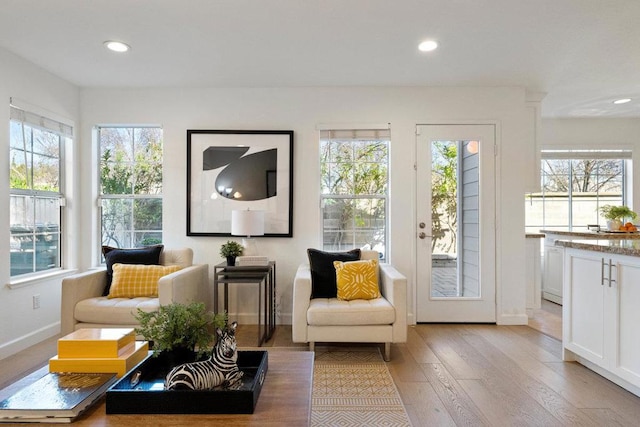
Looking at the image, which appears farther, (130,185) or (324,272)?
(130,185)

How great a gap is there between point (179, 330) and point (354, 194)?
8.88ft

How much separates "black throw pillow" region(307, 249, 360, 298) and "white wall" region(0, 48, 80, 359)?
245cm

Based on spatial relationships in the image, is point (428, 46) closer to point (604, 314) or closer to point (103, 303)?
point (604, 314)

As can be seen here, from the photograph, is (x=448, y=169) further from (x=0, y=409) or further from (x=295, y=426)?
(x=0, y=409)

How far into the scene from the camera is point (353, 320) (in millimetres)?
2812

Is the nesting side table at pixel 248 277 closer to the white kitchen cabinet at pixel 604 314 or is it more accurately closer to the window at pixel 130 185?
the window at pixel 130 185

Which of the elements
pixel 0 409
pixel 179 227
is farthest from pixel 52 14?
pixel 0 409

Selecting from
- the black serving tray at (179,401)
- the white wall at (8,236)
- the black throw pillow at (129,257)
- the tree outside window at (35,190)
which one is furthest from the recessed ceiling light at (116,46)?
the black serving tray at (179,401)

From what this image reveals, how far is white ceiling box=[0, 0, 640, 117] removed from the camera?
2395 mm

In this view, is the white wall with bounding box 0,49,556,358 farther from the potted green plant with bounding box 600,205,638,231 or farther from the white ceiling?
the potted green plant with bounding box 600,205,638,231

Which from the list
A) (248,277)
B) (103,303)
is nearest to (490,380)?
(248,277)

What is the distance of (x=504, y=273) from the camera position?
3824mm

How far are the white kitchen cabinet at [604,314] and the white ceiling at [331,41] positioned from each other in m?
1.62

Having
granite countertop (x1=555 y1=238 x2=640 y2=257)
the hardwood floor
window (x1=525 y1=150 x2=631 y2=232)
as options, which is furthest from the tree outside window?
window (x1=525 y1=150 x2=631 y2=232)
